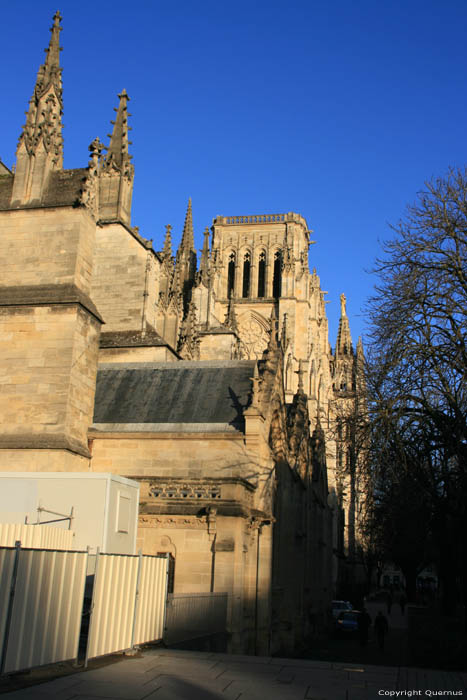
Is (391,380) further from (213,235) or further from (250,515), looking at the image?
(213,235)

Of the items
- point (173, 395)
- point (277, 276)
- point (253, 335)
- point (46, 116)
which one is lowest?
point (173, 395)

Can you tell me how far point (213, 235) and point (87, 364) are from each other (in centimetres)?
5367

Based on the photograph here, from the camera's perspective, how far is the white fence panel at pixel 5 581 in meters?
6.82

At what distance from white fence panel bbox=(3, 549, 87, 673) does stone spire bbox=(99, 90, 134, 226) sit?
62.0ft

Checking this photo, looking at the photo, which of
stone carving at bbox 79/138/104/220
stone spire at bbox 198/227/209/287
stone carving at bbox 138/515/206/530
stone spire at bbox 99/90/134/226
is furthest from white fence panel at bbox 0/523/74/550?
stone spire at bbox 198/227/209/287

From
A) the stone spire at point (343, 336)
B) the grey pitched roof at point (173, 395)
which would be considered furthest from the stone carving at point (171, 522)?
the stone spire at point (343, 336)

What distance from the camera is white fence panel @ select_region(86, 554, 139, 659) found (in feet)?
27.6

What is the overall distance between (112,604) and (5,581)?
2222mm

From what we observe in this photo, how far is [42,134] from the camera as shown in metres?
19.4

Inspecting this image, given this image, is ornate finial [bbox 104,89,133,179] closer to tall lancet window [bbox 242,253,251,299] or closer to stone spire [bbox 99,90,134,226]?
stone spire [bbox 99,90,134,226]

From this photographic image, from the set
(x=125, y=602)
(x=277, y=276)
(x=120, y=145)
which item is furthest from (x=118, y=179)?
(x=277, y=276)

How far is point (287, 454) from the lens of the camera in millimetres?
22453

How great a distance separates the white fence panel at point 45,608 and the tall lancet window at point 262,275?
59.7 m

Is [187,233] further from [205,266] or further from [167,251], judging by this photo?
[167,251]
